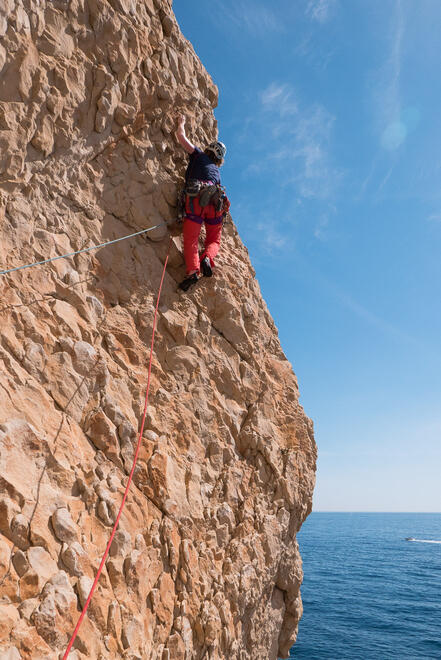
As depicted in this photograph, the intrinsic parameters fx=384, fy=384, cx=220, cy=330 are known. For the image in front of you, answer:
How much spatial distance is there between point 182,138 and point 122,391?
4.75 m

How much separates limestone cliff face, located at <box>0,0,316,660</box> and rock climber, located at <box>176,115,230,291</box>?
0.27 metres

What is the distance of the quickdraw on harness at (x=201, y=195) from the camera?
6.58 m

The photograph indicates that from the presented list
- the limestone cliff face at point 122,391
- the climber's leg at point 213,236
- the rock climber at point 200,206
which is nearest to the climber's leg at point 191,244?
the rock climber at point 200,206

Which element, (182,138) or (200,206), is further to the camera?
(182,138)

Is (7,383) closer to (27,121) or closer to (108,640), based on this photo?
(108,640)

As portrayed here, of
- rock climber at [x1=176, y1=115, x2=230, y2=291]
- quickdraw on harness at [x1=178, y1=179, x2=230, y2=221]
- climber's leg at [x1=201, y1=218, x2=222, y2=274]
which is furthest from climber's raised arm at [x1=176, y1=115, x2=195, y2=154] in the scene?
climber's leg at [x1=201, y1=218, x2=222, y2=274]

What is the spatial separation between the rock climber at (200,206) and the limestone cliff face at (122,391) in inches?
10.7

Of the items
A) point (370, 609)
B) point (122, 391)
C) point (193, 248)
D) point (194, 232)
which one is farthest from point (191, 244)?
point (370, 609)

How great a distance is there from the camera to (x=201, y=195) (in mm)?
6594

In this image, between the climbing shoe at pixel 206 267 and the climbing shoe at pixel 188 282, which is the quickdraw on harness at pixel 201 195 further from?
the climbing shoe at pixel 188 282

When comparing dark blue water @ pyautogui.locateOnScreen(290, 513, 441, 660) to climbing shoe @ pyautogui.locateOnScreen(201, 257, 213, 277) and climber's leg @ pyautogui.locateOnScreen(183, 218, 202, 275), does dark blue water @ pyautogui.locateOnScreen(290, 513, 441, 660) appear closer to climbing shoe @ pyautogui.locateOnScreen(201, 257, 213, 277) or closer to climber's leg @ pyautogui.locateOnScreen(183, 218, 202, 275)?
climbing shoe @ pyautogui.locateOnScreen(201, 257, 213, 277)

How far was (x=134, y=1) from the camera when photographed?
21.3 feet

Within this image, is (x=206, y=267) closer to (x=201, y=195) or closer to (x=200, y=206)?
(x=200, y=206)

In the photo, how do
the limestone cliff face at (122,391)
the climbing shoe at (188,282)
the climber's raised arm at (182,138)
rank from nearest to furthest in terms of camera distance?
the limestone cliff face at (122,391) < the climbing shoe at (188,282) < the climber's raised arm at (182,138)
